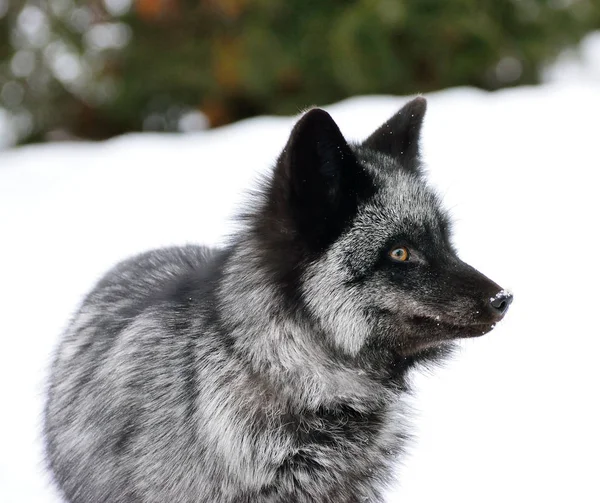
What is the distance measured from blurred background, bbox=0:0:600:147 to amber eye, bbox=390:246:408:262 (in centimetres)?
618

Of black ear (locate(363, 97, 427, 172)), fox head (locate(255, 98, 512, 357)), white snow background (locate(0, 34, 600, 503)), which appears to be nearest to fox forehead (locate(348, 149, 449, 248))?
fox head (locate(255, 98, 512, 357))

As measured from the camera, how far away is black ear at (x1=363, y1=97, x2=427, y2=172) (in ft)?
11.4

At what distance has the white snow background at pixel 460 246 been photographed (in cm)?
405

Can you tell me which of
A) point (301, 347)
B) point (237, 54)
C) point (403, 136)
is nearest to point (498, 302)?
point (301, 347)

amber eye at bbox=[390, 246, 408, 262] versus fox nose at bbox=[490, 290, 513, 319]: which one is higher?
amber eye at bbox=[390, 246, 408, 262]

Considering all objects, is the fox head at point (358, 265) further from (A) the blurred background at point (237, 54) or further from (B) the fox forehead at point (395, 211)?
(A) the blurred background at point (237, 54)

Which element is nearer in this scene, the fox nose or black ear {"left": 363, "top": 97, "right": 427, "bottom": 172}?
the fox nose

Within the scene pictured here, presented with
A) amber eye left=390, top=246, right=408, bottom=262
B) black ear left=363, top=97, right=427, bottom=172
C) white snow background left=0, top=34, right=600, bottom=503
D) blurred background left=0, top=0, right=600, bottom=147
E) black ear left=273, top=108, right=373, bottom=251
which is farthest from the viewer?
blurred background left=0, top=0, right=600, bottom=147

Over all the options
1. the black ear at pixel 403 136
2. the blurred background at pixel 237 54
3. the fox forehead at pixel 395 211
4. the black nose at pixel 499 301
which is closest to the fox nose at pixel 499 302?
the black nose at pixel 499 301

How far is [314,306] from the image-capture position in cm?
291

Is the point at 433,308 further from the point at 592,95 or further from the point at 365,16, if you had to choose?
the point at 365,16

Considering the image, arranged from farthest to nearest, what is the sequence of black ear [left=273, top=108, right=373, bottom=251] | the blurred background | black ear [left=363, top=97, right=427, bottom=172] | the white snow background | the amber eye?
the blurred background < the white snow background < black ear [left=363, top=97, right=427, bottom=172] < the amber eye < black ear [left=273, top=108, right=373, bottom=251]

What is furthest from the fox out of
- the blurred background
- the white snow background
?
the blurred background

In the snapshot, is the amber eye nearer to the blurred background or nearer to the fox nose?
the fox nose
